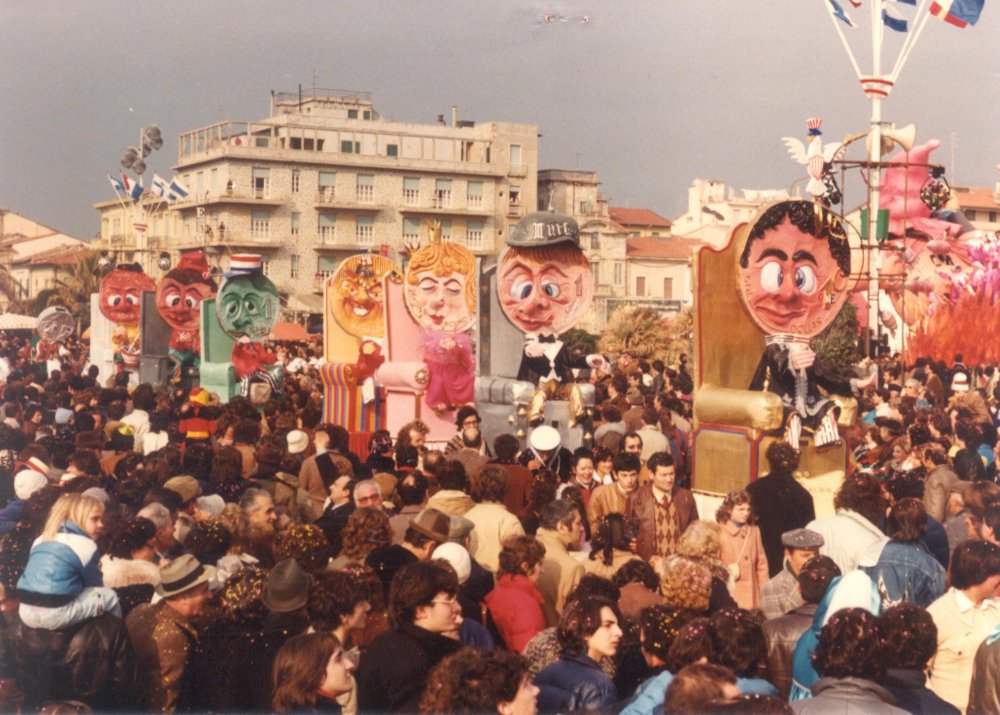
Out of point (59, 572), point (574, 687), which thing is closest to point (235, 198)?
point (59, 572)

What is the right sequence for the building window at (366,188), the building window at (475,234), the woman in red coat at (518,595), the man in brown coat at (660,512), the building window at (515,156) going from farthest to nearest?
the building window at (475,234) → the building window at (366,188) → the building window at (515,156) → the man in brown coat at (660,512) → the woman in red coat at (518,595)

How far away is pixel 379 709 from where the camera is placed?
497 centimetres

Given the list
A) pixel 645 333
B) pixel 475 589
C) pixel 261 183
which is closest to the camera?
pixel 475 589

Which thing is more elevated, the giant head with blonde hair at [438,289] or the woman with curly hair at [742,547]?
the giant head with blonde hair at [438,289]

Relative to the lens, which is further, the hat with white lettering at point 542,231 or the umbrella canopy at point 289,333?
the umbrella canopy at point 289,333

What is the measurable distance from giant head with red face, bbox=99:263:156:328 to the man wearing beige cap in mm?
16669

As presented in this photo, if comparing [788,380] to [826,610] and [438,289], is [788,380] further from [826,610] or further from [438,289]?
[826,610]

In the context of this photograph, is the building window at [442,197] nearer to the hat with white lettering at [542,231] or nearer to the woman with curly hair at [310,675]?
the hat with white lettering at [542,231]

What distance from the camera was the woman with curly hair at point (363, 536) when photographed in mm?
6324

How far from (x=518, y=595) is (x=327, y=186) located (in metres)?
40.0

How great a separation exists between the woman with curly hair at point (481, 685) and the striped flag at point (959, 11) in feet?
55.5

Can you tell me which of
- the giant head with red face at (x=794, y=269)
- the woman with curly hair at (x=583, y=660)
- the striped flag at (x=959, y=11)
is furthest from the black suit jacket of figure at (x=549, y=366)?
the striped flag at (x=959, y=11)

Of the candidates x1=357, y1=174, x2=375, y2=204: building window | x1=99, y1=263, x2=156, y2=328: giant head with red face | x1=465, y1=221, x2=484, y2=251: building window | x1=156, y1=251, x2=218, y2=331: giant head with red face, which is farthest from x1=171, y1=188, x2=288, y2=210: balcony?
x1=156, y1=251, x2=218, y2=331: giant head with red face

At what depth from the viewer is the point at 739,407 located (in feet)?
35.9
